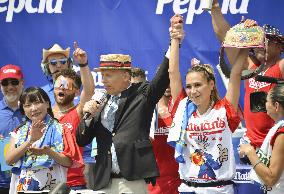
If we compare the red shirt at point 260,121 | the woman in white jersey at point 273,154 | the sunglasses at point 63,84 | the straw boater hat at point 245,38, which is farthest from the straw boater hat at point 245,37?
the sunglasses at point 63,84

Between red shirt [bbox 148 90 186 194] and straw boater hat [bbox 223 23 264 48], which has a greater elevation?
straw boater hat [bbox 223 23 264 48]

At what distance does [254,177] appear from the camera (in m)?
5.02

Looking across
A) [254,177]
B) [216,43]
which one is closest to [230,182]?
[254,177]

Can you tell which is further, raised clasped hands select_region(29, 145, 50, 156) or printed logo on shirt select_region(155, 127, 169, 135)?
printed logo on shirt select_region(155, 127, 169, 135)

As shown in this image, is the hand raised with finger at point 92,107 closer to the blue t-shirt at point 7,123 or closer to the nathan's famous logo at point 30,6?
the blue t-shirt at point 7,123

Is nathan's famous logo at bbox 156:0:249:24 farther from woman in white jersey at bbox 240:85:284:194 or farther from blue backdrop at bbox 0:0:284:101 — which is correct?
woman in white jersey at bbox 240:85:284:194

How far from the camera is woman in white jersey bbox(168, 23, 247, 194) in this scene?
512 centimetres

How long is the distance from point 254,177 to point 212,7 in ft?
5.50

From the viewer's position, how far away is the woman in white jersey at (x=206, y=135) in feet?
16.8

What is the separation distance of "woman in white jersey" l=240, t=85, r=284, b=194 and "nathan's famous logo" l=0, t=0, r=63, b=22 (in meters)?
4.05

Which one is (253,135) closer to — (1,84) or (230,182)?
(230,182)

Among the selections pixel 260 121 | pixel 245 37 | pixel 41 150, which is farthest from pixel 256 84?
pixel 41 150

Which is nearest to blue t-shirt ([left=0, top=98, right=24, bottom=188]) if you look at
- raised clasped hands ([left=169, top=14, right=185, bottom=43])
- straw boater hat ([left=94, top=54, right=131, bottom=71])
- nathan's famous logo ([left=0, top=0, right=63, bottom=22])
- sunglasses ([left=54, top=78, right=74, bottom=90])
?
sunglasses ([left=54, top=78, right=74, bottom=90])

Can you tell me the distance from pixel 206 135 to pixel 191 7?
2598 millimetres
